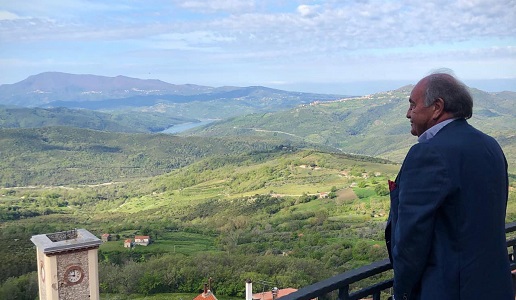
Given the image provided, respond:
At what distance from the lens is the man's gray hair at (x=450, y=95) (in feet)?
5.78

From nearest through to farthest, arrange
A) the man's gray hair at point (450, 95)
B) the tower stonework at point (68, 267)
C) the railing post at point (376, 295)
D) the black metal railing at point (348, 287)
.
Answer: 1. the man's gray hair at point (450, 95)
2. the black metal railing at point (348, 287)
3. the railing post at point (376, 295)
4. the tower stonework at point (68, 267)

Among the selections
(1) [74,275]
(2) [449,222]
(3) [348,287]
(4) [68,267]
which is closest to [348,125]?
(1) [74,275]

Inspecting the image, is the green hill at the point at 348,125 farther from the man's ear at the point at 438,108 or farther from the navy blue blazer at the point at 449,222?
the navy blue blazer at the point at 449,222

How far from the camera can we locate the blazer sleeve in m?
1.57

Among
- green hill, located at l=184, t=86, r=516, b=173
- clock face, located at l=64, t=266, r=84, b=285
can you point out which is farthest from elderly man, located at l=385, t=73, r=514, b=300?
green hill, located at l=184, t=86, r=516, b=173

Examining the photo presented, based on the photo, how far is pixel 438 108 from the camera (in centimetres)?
177

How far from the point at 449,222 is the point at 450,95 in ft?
1.59

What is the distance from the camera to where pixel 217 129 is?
18162 centimetres

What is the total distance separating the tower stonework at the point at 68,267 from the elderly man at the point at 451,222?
12.3m

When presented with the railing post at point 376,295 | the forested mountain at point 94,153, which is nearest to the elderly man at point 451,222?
the railing post at point 376,295

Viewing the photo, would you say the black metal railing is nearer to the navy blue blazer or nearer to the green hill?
the navy blue blazer

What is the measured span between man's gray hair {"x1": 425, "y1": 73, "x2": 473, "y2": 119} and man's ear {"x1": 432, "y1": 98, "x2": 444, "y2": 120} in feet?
0.03

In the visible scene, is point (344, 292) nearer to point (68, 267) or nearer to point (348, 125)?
point (68, 267)

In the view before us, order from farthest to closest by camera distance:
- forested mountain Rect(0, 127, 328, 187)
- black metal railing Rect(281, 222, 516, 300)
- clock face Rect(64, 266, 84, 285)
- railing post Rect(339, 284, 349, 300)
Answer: forested mountain Rect(0, 127, 328, 187)
clock face Rect(64, 266, 84, 285)
railing post Rect(339, 284, 349, 300)
black metal railing Rect(281, 222, 516, 300)
